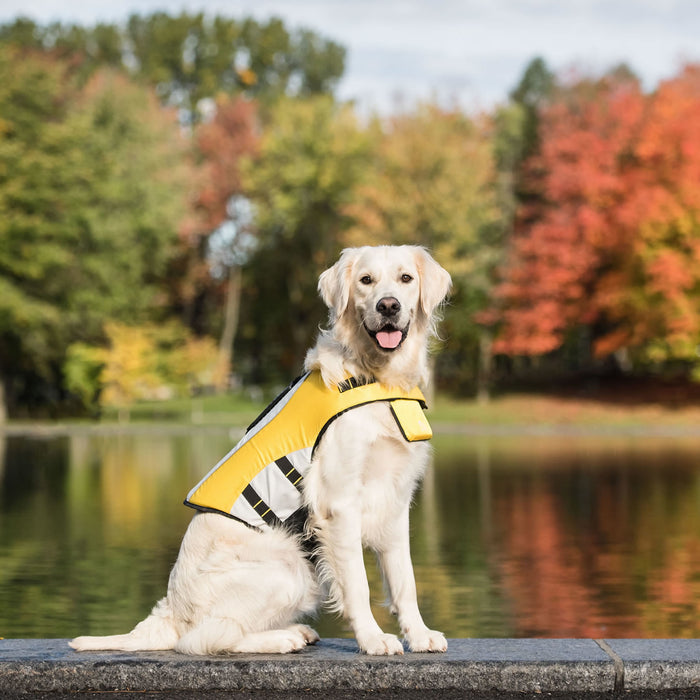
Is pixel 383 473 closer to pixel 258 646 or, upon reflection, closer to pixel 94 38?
pixel 258 646

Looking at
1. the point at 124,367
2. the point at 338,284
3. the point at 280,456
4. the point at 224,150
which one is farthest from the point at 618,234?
the point at 280,456

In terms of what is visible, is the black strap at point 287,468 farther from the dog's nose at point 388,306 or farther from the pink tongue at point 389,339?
the dog's nose at point 388,306

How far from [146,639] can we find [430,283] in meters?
2.05

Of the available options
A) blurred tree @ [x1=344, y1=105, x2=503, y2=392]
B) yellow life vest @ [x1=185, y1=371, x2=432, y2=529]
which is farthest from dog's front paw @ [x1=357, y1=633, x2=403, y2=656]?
blurred tree @ [x1=344, y1=105, x2=503, y2=392]

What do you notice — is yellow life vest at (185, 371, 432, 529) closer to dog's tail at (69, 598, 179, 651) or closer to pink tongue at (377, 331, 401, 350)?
pink tongue at (377, 331, 401, 350)

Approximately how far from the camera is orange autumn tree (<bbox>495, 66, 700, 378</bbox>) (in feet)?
126

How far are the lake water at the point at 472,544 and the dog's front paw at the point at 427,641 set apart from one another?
265cm

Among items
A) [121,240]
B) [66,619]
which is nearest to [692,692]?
[66,619]

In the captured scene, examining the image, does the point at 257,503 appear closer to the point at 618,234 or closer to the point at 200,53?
the point at 618,234

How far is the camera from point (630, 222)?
40.1 metres

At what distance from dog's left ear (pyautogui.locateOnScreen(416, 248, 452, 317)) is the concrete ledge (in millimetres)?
1686

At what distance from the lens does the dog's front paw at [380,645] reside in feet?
16.5

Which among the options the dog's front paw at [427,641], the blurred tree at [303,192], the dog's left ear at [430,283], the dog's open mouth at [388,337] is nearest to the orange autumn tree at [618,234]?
the blurred tree at [303,192]

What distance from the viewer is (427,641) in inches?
203
